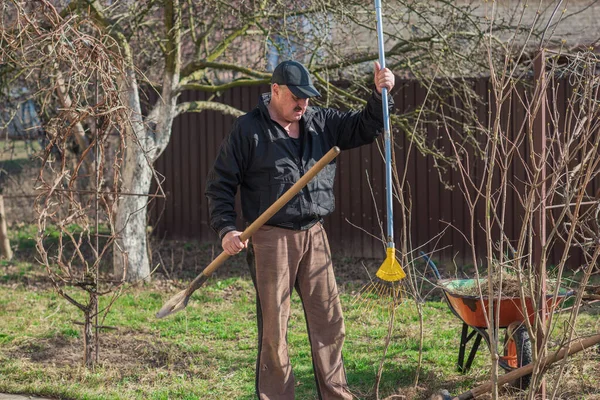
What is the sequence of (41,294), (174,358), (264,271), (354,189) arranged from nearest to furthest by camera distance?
(264,271) → (174,358) → (41,294) → (354,189)

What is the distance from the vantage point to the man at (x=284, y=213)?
13.9 feet

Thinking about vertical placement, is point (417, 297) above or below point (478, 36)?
below

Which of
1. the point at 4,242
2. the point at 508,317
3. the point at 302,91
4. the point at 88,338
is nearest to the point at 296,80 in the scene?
the point at 302,91

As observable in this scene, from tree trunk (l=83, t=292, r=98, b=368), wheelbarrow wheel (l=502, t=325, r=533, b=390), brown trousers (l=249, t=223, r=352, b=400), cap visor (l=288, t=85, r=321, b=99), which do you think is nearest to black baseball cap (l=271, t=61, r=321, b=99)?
cap visor (l=288, t=85, r=321, b=99)

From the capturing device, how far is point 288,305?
172 inches

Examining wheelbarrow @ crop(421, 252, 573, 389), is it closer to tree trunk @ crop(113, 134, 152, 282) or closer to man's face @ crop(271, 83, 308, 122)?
man's face @ crop(271, 83, 308, 122)

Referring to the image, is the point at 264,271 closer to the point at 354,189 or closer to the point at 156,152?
the point at 156,152

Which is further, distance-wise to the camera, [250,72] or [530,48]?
[530,48]

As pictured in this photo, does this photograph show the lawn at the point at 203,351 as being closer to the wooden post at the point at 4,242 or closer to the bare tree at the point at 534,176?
the bare tree at the point at 534,176

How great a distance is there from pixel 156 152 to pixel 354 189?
2745 millimetres

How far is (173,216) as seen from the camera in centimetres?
1143

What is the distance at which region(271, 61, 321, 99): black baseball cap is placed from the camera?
4.16 metres

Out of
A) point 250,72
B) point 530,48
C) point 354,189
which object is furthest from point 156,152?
point 530,48

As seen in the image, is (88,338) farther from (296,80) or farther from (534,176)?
(534,176)
